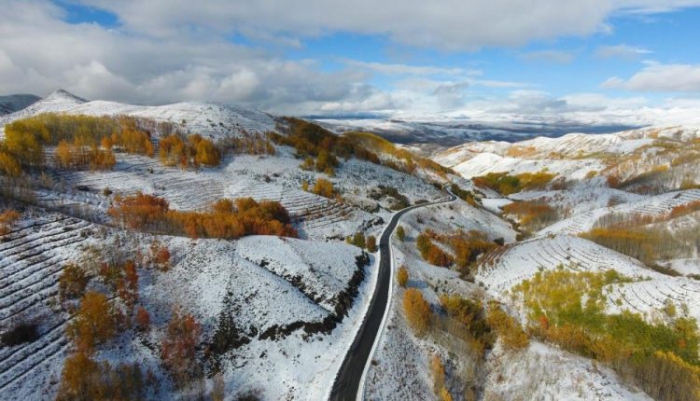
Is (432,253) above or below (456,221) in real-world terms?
above

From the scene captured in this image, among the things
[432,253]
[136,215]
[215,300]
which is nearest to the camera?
[215,300]

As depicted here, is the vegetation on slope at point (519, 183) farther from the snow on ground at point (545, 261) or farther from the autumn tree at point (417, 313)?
the autumn tree at point (417, 313)

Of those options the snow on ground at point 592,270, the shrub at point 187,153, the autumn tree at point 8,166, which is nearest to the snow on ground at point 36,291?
the autumn tree at point 8,166

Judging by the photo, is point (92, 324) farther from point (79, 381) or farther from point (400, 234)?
point (400, 234)

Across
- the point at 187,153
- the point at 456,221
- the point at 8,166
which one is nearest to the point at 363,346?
the point at 456,221

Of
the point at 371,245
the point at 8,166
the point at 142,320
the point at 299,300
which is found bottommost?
the point at 371,245

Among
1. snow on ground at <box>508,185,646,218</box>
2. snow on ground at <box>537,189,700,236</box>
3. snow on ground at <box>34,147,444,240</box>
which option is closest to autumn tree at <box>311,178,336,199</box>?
snow on ground at <box>34,147,444,240</box>

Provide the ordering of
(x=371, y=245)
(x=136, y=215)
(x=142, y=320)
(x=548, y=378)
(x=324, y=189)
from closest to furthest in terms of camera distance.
Result: (x=142, y=320)
(x=548, y=378)
(x=136, y=215)
(x=371, y=245)
(x=324, y=189)

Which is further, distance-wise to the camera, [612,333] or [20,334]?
[612,333]
